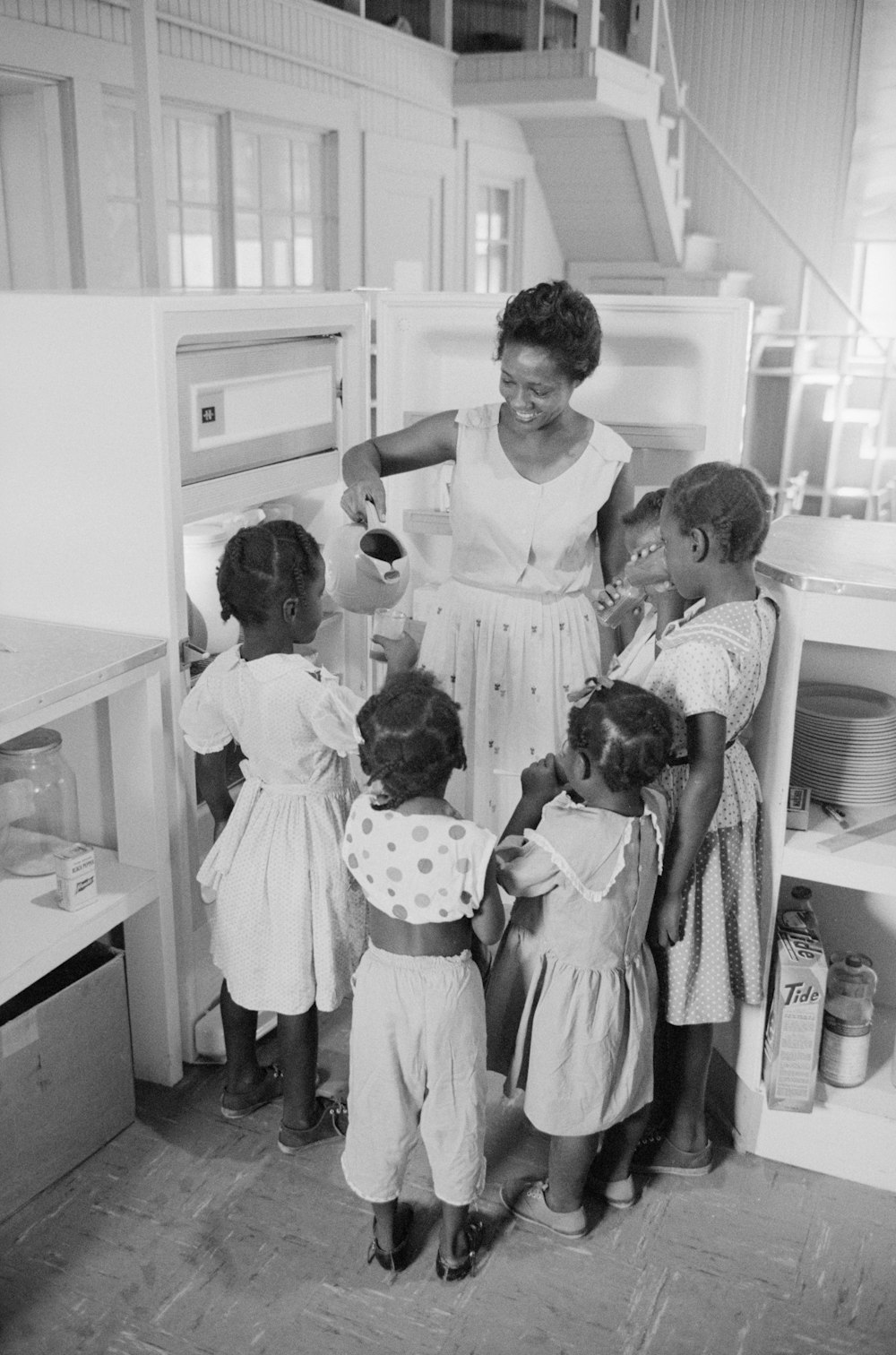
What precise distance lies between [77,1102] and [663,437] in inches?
71.8

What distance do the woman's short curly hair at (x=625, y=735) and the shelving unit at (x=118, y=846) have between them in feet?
2.64

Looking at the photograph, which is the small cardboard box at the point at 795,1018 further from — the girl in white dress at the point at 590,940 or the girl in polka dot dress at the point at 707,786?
the girl in white dress at the point at 590,940

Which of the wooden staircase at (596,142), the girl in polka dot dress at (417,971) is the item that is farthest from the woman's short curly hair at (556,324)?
the wooden staircase at (596,142)

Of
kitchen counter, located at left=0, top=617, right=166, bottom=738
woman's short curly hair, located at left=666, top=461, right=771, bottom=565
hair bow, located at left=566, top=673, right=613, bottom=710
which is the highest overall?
woman's short curly hair, located at left=666, top=461, right=771, bottom=565

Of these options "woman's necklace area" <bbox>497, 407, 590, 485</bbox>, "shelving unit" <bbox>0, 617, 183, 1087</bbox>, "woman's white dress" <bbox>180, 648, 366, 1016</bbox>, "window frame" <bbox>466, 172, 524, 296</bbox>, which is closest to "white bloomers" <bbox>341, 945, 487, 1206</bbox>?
"woman's white dress" <bbox>180, 648, 366, 1016</bbox>

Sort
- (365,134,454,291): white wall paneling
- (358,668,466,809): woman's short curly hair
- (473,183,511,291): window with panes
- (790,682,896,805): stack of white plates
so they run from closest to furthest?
(358,668,466,809): woman's short curly hair → (790,682,896,805): stack of white plates → (365,134,454,291): white wall paneling → (473,183,511,291): window with panes

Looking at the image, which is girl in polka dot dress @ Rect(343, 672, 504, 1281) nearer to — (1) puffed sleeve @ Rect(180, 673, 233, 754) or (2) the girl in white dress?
(2) the girl in white dress

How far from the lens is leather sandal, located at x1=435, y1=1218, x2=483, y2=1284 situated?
1800 mm

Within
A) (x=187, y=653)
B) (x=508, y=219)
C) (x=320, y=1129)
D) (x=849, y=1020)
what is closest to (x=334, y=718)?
(x=187, y=653)

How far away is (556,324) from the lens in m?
2.02

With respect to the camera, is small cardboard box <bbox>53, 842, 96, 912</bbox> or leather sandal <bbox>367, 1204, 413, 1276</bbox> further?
small cardboard box <bbox>53, 842, 96, 912</bbox>

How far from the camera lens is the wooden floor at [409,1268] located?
171cm

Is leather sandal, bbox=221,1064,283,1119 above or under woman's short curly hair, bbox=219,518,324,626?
under

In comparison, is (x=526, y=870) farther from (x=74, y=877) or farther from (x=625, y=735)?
(x=74, y=877)
